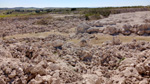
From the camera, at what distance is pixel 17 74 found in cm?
447

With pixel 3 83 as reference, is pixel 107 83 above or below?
below

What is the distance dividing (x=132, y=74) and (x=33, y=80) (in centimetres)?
328

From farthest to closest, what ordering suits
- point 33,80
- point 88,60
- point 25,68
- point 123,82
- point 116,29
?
1. point 116,29
2. point 88,60
3. point 123,82
4. point 25,68
5. point 33,80

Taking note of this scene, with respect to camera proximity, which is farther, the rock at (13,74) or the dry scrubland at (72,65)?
the dry scrubland at (72,65)

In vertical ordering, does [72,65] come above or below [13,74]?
below

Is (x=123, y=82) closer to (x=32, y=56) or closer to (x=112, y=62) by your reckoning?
(x=112, y=62)

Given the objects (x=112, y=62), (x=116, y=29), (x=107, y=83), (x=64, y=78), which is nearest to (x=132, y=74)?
(x=107, y=83)

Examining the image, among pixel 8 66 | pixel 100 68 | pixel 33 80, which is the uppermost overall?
pixel 8 66

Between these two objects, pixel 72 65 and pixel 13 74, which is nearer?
pixel 13 74

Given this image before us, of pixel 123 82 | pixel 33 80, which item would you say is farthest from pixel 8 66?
pixel 123 82

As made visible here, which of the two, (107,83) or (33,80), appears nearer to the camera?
(33,80)

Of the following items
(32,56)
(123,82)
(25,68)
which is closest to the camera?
(25,68)

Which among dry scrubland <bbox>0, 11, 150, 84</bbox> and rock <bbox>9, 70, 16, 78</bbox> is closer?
rock <bbox>9, 70, 16, 78</bbox>

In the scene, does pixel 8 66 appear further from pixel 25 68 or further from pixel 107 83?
pixel 107 83
